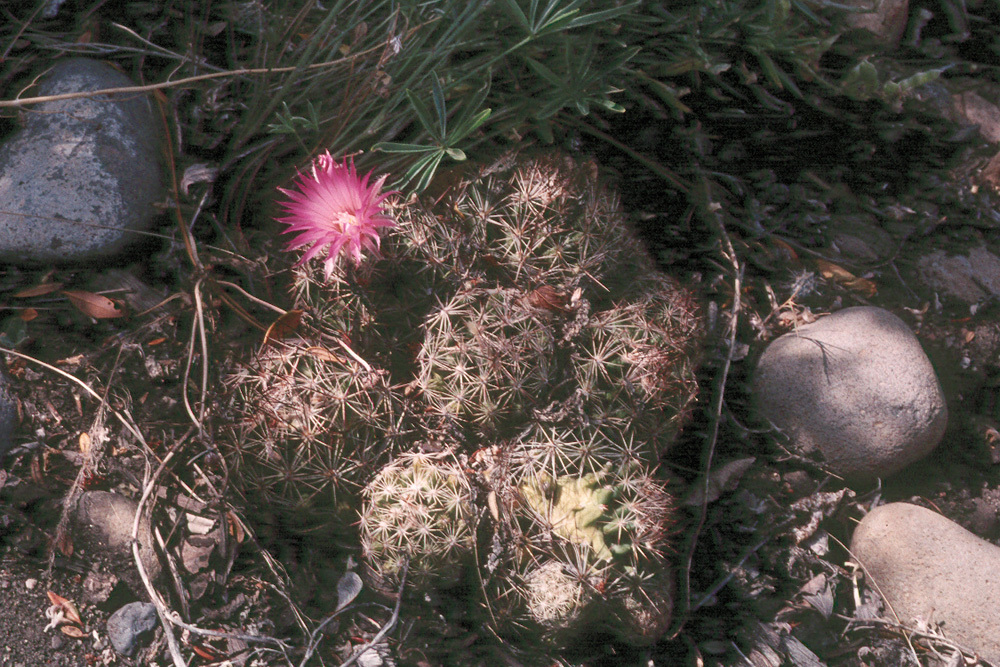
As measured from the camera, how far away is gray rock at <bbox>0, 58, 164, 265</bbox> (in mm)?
2004

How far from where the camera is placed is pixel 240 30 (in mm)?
2242

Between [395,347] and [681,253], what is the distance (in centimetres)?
118

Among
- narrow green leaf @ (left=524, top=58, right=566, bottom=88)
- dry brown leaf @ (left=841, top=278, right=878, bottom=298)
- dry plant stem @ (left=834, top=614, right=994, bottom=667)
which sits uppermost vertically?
narrow green leaf @ (left=524, top=58, right=566, bottom=88)

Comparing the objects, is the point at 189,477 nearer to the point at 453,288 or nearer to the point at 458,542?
the point at 458,542

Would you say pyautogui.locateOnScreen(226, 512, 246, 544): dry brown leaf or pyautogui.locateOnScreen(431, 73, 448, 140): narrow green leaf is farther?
pyautogui.locateOnScreen(226, 512, 246, 544): dry brown leaf

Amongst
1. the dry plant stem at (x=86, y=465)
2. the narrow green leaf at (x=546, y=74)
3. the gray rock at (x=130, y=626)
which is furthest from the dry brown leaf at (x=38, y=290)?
the narrow green leaf at (x=546, y=74)

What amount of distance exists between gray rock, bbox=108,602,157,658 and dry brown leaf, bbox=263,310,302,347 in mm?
982

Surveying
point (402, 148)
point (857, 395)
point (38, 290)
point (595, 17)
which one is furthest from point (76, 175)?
point (857, 395)

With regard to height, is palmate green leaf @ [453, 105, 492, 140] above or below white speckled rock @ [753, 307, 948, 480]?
above

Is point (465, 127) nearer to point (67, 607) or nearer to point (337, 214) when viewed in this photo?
point (337, 214)

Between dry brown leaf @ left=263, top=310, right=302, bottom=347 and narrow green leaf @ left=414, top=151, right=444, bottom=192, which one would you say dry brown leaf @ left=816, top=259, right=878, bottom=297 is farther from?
dry brown leaf @ left=263, top=310, right=302, bottom=347

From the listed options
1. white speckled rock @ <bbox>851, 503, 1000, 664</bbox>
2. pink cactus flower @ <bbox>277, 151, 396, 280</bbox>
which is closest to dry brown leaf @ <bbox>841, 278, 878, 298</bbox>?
white speckled rock @ <bbox>851, 503, 1000, 664</bbox>

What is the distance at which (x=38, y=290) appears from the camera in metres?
2.10

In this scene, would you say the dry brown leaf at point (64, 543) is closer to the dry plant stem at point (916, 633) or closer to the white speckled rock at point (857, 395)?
the white speckled rock at point (857, 395)
